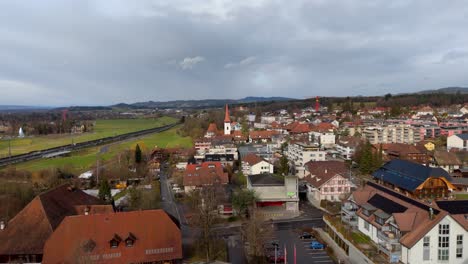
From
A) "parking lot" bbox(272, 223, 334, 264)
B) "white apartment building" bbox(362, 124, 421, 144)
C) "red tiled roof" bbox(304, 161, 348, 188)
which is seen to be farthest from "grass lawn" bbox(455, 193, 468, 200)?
"white apartment building" bbox(362, 124, 421, 144)

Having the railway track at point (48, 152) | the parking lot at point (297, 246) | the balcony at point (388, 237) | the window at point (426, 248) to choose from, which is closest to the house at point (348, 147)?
the parking lot at point (297, 246)

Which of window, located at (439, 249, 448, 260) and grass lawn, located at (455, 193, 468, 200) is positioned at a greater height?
window, located at (439, 249, 448, 260)

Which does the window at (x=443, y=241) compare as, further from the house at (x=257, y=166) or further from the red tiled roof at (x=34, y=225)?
the house at (x=257, y=166)

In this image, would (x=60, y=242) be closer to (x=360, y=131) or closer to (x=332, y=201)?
(x=332, y=201)

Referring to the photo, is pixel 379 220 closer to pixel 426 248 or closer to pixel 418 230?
pixel 418 230

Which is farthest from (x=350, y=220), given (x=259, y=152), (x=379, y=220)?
(x=259, y=152)

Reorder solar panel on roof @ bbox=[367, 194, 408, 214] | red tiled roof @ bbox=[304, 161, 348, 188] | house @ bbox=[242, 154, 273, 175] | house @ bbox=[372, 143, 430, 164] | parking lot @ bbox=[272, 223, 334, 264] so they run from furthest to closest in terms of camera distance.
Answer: house @ bbox=[372, 143, 430, 164] < house @ bbox=[242, 154, 273, 175] < red tiled roof @ bbox=[304, 161, 348, 188] < solar panel on roof @ bbox=[367, 194, 408, 214] < parking lot @ bbox=[272, 223, 334, 264]

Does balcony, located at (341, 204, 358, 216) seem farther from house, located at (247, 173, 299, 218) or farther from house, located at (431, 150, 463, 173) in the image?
house, located at (431, 150, 463, 173)
